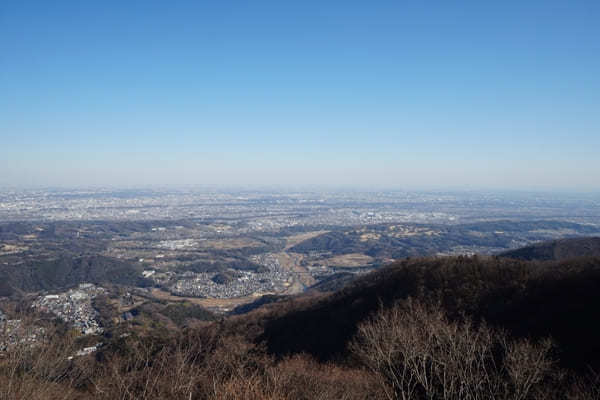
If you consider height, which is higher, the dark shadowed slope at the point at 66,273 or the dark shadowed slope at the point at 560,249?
the dark shadowed slope at the point at 560,249

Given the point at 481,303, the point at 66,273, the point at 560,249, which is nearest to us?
the point at 481,303

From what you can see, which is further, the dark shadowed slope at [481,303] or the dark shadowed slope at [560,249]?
the dark shadowed slope at [560,249]

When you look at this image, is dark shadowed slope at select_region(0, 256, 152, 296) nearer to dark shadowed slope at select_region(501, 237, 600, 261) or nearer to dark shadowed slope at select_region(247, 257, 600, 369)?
dark shadowed slope at select_region(247, 257, 600, 369)

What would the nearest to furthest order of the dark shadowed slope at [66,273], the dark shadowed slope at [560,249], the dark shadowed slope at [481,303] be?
1. the dark shadowed slope at [481,303]
2. the dark shadowed slope at [560,249]
3. the dark shadowed slope at [66,273]

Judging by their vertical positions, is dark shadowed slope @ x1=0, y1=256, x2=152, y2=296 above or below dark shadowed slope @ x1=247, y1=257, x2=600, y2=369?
below

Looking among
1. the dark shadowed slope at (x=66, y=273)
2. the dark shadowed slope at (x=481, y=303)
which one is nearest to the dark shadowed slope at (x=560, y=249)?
the dark shadowed slope at (x=481, y=303)

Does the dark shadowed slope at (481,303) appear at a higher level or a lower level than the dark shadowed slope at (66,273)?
higher

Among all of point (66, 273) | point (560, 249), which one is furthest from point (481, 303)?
point (66, 273)

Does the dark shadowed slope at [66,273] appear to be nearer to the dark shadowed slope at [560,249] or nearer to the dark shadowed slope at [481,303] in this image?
the dark shadowed slope at [481,303]

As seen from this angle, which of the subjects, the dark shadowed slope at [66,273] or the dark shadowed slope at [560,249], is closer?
the dark shadowed slope at [560,249]

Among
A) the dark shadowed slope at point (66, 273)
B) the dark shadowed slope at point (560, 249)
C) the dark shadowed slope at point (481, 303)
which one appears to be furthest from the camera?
the dark shadowed slope at point (66, 273)

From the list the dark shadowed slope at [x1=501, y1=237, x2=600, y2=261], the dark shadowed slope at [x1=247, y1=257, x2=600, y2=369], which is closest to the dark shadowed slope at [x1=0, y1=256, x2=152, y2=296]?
the dark shadowed slope at [x1=247, y1=257, x2=600, y2=369]

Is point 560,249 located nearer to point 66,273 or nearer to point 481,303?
point 481,303

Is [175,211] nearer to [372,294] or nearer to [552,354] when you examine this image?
[372,294]
